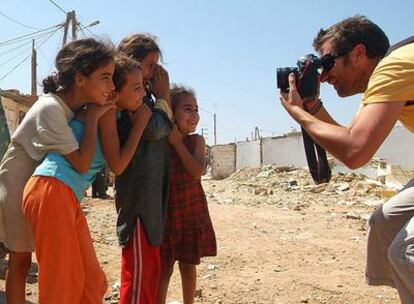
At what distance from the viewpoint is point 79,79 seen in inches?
86.5

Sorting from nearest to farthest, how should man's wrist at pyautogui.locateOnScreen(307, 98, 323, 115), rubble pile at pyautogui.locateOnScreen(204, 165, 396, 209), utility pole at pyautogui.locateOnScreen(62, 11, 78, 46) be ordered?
1. man's wrist at pyautogui.locateOnScreen(307, 98, 323, 115)
2. rubble pile at pyautogui.locateOnScreen(204, 165, 396, 209)
3. utility pole at pyautogui.locateOnScreen(62, 11, 78, 46)

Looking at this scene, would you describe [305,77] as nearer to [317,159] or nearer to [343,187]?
[317,159]

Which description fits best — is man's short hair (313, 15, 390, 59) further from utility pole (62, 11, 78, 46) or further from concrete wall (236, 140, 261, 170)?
concrete wall (236, 140, 261, 170)

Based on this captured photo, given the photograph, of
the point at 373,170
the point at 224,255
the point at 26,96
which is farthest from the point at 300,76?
the point at 373,170

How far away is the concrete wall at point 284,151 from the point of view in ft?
89.0

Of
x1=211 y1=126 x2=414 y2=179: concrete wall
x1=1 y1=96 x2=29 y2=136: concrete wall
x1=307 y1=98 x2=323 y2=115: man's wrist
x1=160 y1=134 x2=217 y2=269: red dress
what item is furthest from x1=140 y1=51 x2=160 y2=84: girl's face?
x1=211 y1=126 x2=414 y2=179: concrete wall

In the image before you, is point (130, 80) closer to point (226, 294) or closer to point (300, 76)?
point (300, 76)

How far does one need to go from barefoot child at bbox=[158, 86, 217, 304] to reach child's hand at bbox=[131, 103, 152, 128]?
388mm

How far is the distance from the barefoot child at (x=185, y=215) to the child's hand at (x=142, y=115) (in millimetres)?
388

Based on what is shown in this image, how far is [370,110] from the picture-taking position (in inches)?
75.3

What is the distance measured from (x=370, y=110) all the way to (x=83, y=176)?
126cm

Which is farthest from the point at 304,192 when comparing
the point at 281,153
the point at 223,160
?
the point at 223,160

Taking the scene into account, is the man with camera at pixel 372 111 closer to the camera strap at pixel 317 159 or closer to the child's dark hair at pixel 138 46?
the camera strap at pixel 317 159

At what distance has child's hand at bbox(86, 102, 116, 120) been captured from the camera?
2153mm
